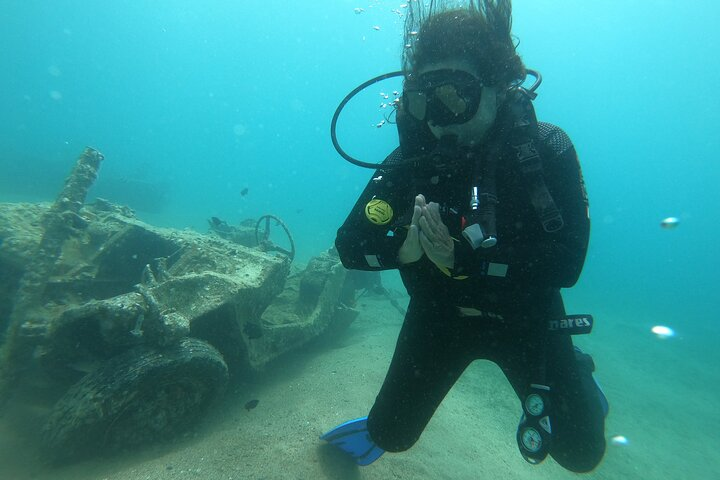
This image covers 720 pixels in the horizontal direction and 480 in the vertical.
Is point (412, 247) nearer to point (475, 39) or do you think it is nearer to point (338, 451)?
point (475, 39)

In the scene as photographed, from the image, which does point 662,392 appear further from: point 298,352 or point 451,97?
point 451,97

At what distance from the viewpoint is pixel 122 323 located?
3.50 m

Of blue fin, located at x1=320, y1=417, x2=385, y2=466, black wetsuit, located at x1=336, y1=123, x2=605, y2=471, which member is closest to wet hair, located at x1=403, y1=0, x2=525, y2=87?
black wetsuit, located at x1=336, y1=123, x2=605, y2=471

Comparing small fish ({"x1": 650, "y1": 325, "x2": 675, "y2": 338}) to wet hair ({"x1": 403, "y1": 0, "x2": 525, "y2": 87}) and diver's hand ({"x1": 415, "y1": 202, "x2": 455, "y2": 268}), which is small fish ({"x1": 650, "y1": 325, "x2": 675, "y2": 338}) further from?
diver's hand ({"x1": 415, "y1": 202, "x2": 455, "y2": 268})

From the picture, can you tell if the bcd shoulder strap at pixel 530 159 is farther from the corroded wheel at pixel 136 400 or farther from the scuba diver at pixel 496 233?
the corroded wheel at pixel 136 400

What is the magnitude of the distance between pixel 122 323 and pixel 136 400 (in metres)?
0.88

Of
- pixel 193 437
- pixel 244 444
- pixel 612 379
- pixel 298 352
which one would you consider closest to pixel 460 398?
pixel 298 352

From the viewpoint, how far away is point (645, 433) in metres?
8.63

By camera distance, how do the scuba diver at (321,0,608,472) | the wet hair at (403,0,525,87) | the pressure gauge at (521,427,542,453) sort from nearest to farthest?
the scuba diver at (321,0,608,472), the pressure gauge at (521,427,542,453), the wet hair at (403,0,525,87)

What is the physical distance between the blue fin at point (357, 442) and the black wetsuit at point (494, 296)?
40 cm

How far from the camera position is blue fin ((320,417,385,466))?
12.4ft

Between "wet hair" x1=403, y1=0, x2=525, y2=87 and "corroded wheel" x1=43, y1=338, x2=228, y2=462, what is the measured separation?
13.1ft

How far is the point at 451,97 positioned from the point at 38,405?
618cm

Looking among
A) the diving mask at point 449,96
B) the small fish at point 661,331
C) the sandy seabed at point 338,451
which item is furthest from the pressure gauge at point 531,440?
the small fish at point 661,331
